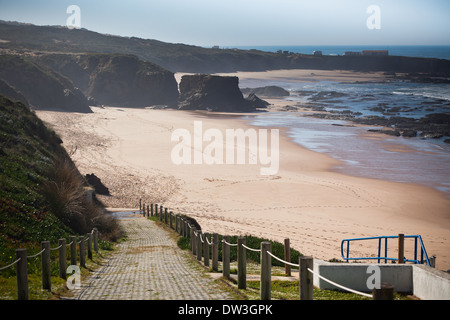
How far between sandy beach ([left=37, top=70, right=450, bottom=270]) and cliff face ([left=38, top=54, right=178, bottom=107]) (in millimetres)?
39307

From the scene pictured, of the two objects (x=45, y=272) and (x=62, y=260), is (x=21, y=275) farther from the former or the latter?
(x=62, y=260)

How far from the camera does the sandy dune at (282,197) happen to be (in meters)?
22.3

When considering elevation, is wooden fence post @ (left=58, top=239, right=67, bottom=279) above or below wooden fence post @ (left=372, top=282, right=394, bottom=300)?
below

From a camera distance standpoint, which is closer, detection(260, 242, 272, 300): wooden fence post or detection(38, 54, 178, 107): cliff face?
detection(260, 242, 272, 300): wooden fence post

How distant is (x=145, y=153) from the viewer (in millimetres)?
43094

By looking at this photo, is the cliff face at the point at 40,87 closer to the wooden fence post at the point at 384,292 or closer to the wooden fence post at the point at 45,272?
the wooden fence post at the point at 45,272

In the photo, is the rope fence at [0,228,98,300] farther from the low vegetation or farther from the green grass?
the low vegetation

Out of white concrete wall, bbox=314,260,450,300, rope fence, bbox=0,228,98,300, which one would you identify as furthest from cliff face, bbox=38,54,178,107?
white concrete wall, bbox=314,260,450,300

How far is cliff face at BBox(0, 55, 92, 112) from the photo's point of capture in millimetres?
71125

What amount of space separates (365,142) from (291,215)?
2536cm
